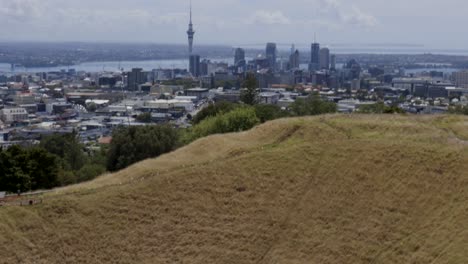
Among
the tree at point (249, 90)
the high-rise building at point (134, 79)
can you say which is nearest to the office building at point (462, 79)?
the high-rise building at point (134, 79)

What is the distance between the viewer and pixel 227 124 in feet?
119

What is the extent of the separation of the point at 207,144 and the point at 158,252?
7.95 metres

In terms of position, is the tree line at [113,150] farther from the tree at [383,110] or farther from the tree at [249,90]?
the tree at [249,90]

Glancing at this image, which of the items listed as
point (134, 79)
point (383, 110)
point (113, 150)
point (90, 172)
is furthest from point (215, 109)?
point (134, 79)

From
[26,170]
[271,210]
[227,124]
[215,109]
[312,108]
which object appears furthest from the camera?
[312,108]

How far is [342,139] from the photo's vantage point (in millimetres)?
22938

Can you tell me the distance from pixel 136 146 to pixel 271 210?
52.5 feet

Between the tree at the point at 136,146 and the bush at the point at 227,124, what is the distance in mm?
1519

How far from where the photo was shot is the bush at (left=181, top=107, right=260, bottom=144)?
3605 centimetres

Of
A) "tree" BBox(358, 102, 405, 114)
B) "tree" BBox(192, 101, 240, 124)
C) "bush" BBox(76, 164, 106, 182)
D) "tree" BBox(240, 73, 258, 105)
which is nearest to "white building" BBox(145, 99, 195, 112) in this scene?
"tree" BBox(240, 73, 258, 105)

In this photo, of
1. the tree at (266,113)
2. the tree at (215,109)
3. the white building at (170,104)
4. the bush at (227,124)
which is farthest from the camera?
the white building at (170,104)

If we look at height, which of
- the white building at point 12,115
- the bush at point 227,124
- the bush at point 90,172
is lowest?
the white building at point 12,115

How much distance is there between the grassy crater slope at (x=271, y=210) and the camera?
54.5 feet

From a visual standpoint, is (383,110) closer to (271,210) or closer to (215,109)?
(215,109)
